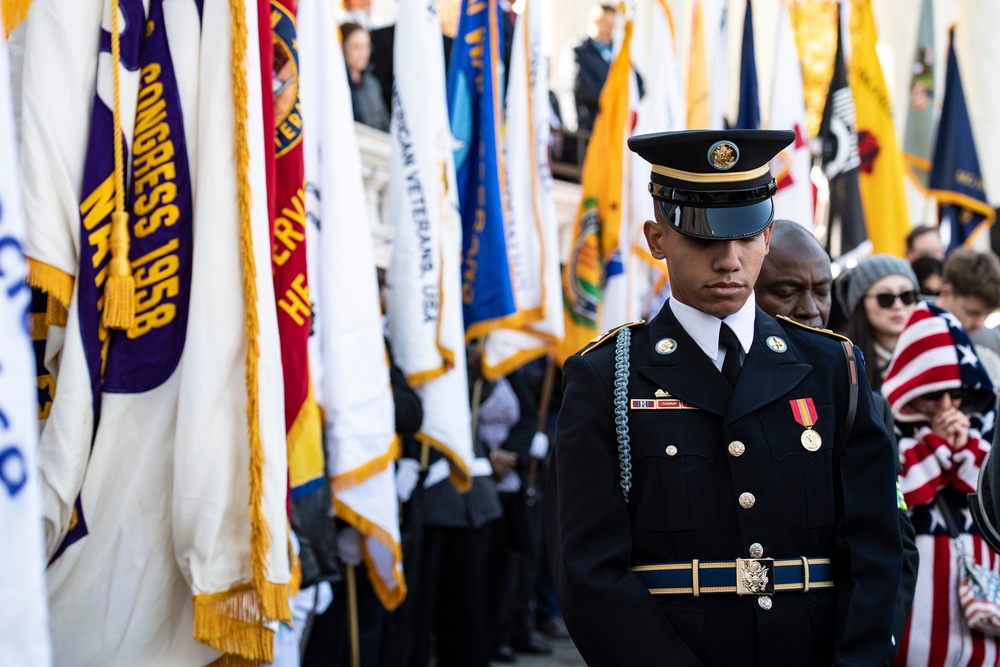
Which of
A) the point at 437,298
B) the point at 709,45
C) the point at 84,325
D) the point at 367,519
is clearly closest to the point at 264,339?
the point at 84,325

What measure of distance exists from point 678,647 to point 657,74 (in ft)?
20.8

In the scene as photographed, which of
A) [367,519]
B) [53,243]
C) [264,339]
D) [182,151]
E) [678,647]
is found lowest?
[367,519]

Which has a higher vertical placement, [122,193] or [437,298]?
[122,193]

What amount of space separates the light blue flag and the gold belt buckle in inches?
150

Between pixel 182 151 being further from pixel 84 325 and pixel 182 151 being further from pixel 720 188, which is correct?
pixel 720 188

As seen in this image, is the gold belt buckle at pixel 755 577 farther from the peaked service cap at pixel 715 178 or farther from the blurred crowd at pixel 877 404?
the peaked service cap at pixel 715 178

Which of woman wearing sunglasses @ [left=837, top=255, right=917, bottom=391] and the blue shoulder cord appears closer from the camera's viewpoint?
the blue shoulder cord

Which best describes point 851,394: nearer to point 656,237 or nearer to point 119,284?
point 656,237

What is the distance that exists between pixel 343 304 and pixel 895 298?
81.8 inches

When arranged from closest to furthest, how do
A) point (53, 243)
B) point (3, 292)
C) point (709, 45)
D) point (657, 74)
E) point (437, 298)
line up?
1. point (3, 292)
2. point (53, 243)
3. point (437, 298)
4. point (657, 74)
5. point (709, 45)

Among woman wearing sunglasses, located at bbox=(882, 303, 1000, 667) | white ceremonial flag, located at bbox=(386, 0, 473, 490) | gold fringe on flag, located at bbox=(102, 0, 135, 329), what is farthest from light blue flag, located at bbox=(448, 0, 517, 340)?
gold fringe on flag, located at bbox=(102, 0, 135, 329)

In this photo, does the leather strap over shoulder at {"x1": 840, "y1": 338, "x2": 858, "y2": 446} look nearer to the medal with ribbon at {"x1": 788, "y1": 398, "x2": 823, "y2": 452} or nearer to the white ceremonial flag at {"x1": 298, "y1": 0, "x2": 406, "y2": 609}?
the medal with ribbon at {"x1": 788, "y1": 398, "x2": 823, "y2": 452}

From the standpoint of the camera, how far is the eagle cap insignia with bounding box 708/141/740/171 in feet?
7.68

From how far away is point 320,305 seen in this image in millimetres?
4406
